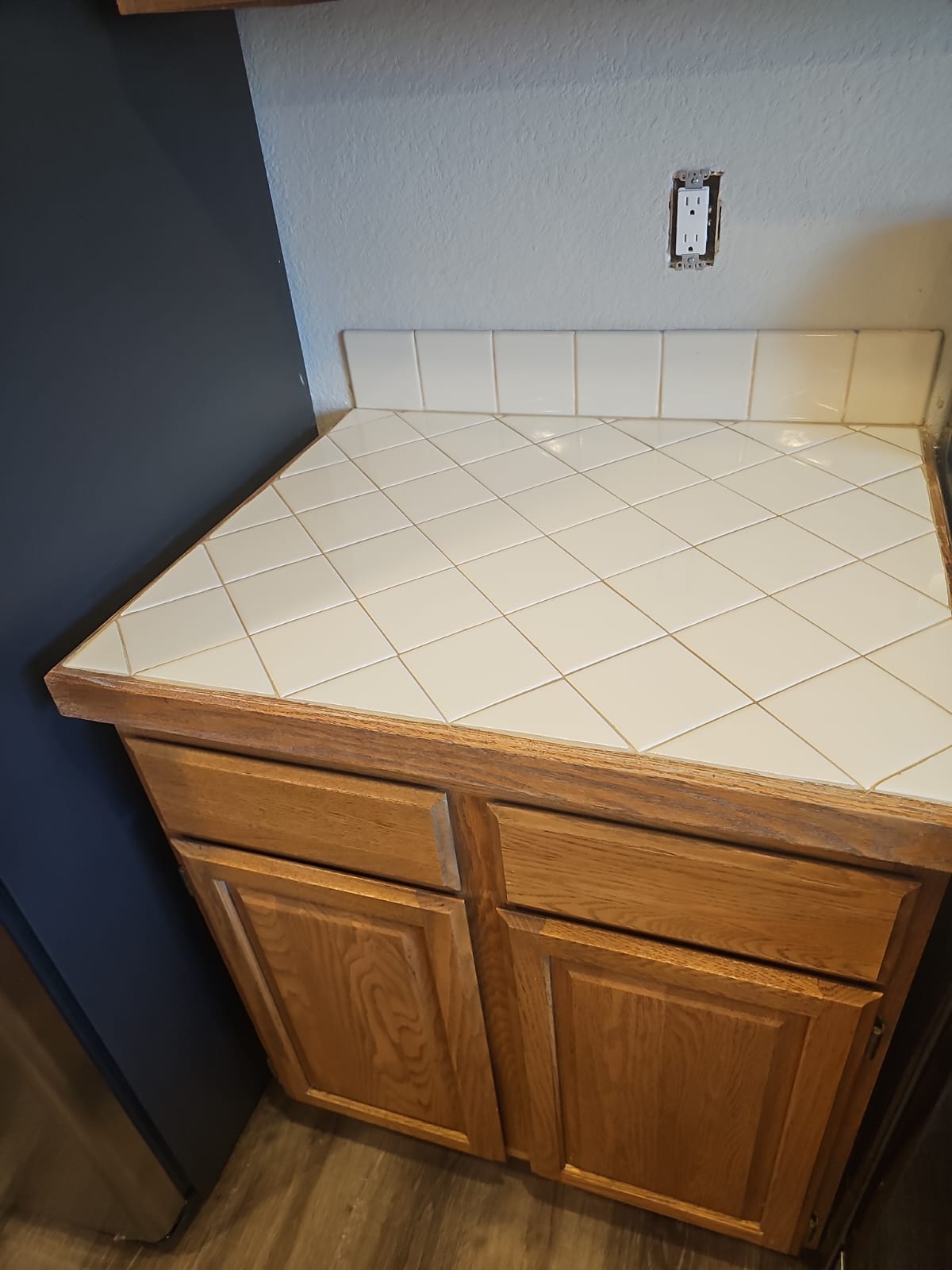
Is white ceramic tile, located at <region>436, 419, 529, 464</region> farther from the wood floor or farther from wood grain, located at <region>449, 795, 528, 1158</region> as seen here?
the wood floor


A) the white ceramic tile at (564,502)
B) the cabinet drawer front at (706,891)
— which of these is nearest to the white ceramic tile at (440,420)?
the white ceramic tile at (564,502)

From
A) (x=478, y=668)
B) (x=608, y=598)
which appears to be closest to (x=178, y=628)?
(x=478, y=668)

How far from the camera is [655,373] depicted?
1.17 metres

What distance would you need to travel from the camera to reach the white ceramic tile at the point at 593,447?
1.12m

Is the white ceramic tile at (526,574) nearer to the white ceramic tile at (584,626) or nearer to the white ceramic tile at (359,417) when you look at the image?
the white ceramic tile at (584,626)

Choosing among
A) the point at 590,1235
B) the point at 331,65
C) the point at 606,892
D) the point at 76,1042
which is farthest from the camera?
the point at 590,1235

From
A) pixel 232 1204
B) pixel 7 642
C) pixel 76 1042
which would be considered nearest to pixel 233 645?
pixel 7 642

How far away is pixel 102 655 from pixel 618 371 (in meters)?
0.76

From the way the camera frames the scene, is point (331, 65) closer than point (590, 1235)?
Yes

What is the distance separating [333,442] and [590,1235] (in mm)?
1181

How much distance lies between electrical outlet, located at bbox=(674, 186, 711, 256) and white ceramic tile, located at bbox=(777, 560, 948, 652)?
18.7 inches

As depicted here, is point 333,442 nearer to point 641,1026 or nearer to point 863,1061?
point 641,1026

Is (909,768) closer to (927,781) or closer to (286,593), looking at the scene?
(927,781)

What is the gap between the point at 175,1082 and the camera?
3.67 feet
